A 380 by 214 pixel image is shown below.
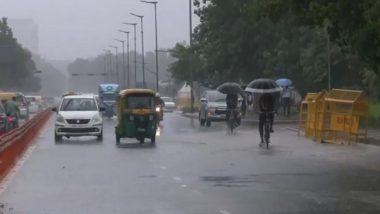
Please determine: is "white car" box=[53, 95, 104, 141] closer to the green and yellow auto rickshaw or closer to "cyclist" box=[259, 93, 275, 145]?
the green and yellow auto rickshaw

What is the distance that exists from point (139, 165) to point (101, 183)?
391 cm

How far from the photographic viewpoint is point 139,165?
20297 millimetres

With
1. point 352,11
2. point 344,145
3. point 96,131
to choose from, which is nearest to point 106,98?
point 96,131

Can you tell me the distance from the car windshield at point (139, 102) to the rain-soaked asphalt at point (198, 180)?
281 cm

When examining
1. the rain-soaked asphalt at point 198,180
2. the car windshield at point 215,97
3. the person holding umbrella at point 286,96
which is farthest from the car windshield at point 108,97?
the rain-soaked asphalt at point 198,180

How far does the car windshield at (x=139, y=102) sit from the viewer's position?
29359mm

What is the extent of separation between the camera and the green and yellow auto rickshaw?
28938 mm

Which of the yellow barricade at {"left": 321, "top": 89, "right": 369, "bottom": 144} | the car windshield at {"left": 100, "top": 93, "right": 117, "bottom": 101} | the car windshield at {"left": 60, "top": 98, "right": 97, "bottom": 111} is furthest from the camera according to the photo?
the car windshield at {"left": 100, "top": 93, "right": 117, "bottom": 101}

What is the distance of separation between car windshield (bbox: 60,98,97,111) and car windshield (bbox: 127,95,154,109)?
375cm

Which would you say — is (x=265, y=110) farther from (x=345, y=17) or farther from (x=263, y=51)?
(x=263, y=51)

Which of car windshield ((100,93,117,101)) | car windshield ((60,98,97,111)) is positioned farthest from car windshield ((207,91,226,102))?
car windshield ((100,93,117,101))

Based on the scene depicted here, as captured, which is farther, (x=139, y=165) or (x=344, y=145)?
(x=344, y=145)

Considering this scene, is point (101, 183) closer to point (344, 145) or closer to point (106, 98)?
point (344, 145)

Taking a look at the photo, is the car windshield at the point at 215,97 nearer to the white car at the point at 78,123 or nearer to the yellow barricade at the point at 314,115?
the white car at the point at 78,123
